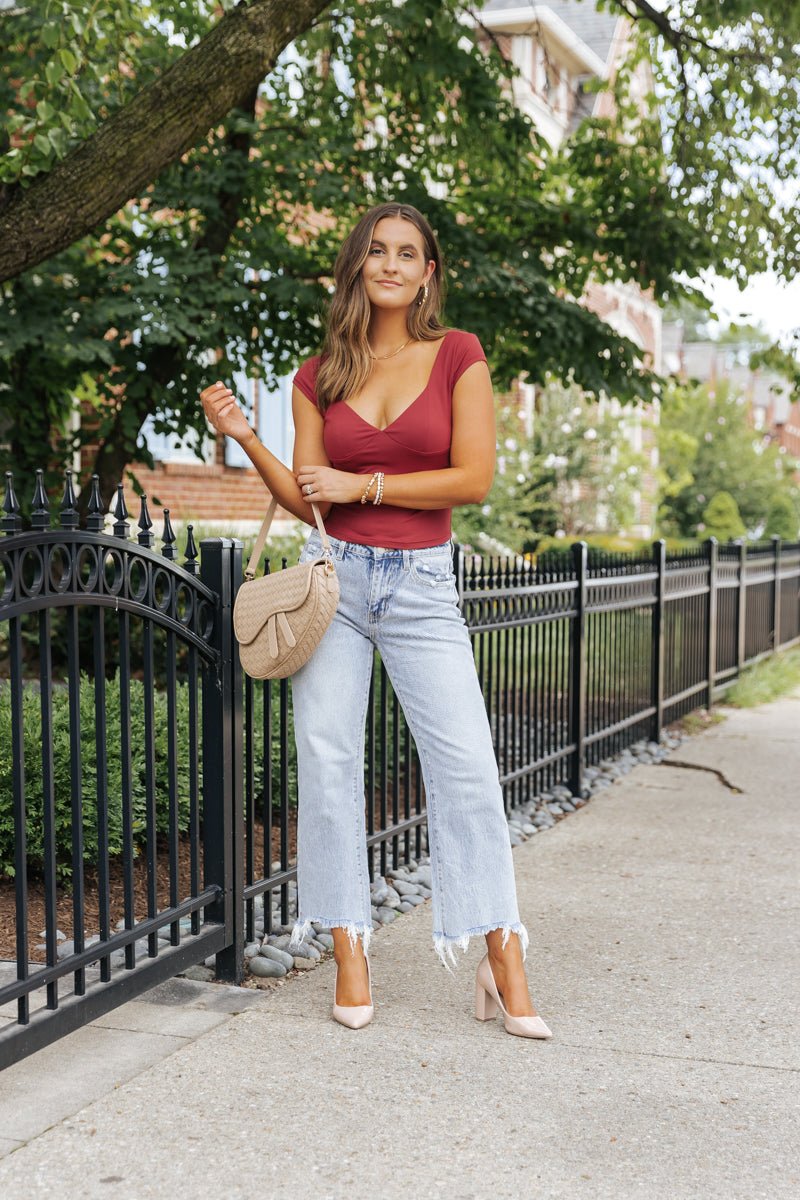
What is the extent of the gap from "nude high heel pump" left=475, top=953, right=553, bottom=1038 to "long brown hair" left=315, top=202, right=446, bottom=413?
1511mm

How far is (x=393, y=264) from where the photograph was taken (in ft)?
11.2

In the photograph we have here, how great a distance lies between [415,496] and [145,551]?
0.70 m

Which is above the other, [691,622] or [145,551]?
[145,551]

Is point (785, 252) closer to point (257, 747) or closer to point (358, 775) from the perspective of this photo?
point (257, 747)

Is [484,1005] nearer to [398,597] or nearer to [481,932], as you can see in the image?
[481,932]

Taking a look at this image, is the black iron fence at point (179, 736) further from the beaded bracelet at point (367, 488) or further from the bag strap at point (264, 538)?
the beaded bracelet at point (367, 488)

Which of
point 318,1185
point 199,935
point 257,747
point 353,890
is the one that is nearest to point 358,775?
point 353,890

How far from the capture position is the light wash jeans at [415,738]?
3396mm

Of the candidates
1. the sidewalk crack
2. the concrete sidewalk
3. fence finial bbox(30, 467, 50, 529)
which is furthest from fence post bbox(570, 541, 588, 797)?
fence finial bbox(30, 467, 50, 529)

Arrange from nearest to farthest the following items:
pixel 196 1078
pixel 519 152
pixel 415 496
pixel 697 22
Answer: pixel 196 1078
pixel 415 496
pixel 697 22
pixel 519 152

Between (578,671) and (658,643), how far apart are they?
5.72ft

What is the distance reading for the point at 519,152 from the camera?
8922 mm

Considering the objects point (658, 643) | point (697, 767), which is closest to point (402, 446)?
point (697, 767)

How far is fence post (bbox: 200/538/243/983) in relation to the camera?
3691mm
